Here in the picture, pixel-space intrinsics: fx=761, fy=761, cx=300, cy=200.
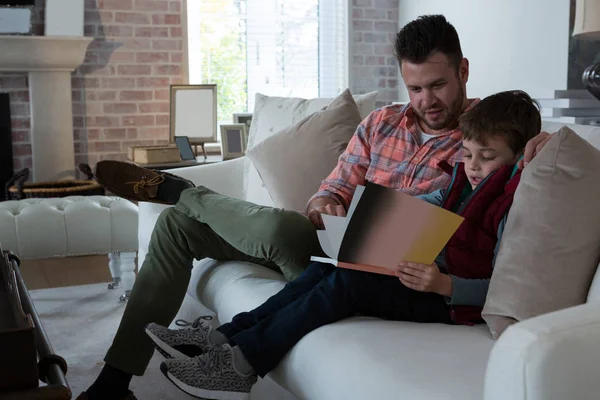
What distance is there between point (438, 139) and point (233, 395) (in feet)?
2.96

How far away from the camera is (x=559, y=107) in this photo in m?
3.81

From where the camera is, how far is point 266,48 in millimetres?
5391

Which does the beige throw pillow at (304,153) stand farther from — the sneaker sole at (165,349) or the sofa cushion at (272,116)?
the sneaker sole at (165,349)

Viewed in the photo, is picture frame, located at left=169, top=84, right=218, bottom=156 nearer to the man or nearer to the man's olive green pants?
the man

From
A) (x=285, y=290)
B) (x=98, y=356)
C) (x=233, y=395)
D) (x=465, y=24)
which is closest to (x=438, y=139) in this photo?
(x=285, y=290)

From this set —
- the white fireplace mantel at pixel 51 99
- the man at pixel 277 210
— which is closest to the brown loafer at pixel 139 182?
the man at pixel 277 210

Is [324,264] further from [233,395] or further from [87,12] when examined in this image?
[87,12]

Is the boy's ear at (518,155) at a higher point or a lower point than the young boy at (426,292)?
higher

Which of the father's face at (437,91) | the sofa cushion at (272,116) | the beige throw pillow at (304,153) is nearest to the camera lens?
the father's face at (437,91)

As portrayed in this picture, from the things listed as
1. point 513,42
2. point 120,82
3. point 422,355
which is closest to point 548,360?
point 422,355

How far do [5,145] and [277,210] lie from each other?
3242 mm

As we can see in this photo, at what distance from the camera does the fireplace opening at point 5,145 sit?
4.64m

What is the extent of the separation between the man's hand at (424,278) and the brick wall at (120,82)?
369 centimetres

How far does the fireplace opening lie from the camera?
4.64 m
